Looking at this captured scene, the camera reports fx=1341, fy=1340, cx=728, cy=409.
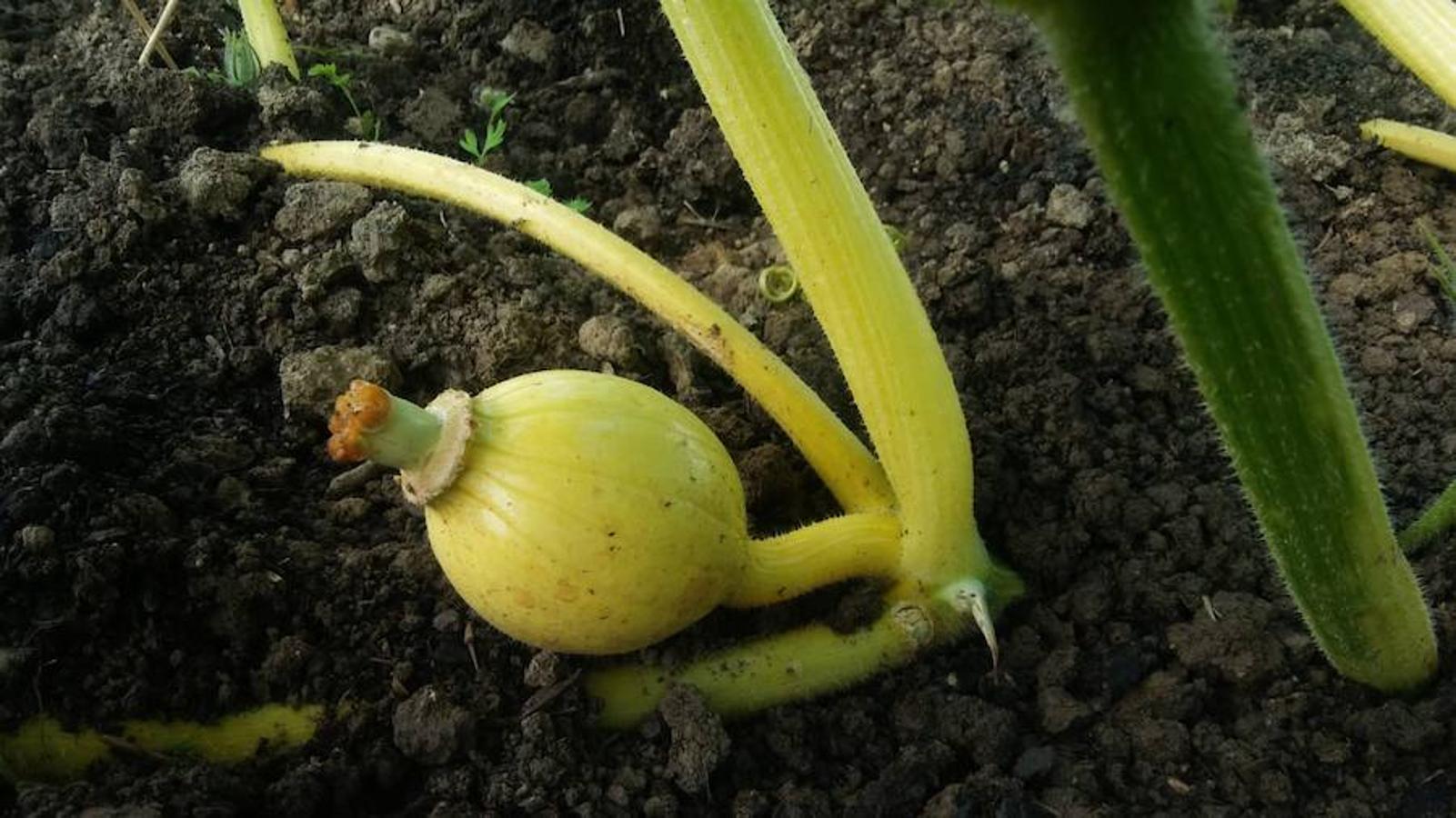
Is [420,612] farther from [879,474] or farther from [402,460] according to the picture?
[879,474]

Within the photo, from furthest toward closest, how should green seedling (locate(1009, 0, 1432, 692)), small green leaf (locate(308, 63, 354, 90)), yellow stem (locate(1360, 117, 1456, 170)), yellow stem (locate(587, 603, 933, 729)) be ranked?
small green leaf (locate(308, 63, 354, 90)) < yellow stem (locate(1360, 117, 1456, 170)) < yellow stem (locate(587, 603, 933, 729)) < green seedling (locate(1009, 0, 1432, 692))

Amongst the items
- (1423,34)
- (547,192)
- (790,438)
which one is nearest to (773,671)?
(790,438)

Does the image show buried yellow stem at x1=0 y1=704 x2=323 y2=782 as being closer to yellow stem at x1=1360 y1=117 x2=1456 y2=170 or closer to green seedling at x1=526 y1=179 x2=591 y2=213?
green seedling at x1=526 y1=179 x2=591 y2=213

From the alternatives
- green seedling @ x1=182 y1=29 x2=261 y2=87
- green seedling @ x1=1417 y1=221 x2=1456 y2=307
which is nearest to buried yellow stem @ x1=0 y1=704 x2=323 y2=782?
green seedling @ x1=182 y1=29 x2=261 y2=87

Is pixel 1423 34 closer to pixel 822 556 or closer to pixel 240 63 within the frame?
pixel 822 556

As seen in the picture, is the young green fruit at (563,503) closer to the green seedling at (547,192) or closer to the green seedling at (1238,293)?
the green seedling at (1238,293)

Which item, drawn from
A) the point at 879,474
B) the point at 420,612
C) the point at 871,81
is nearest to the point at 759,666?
the point at 879,474
